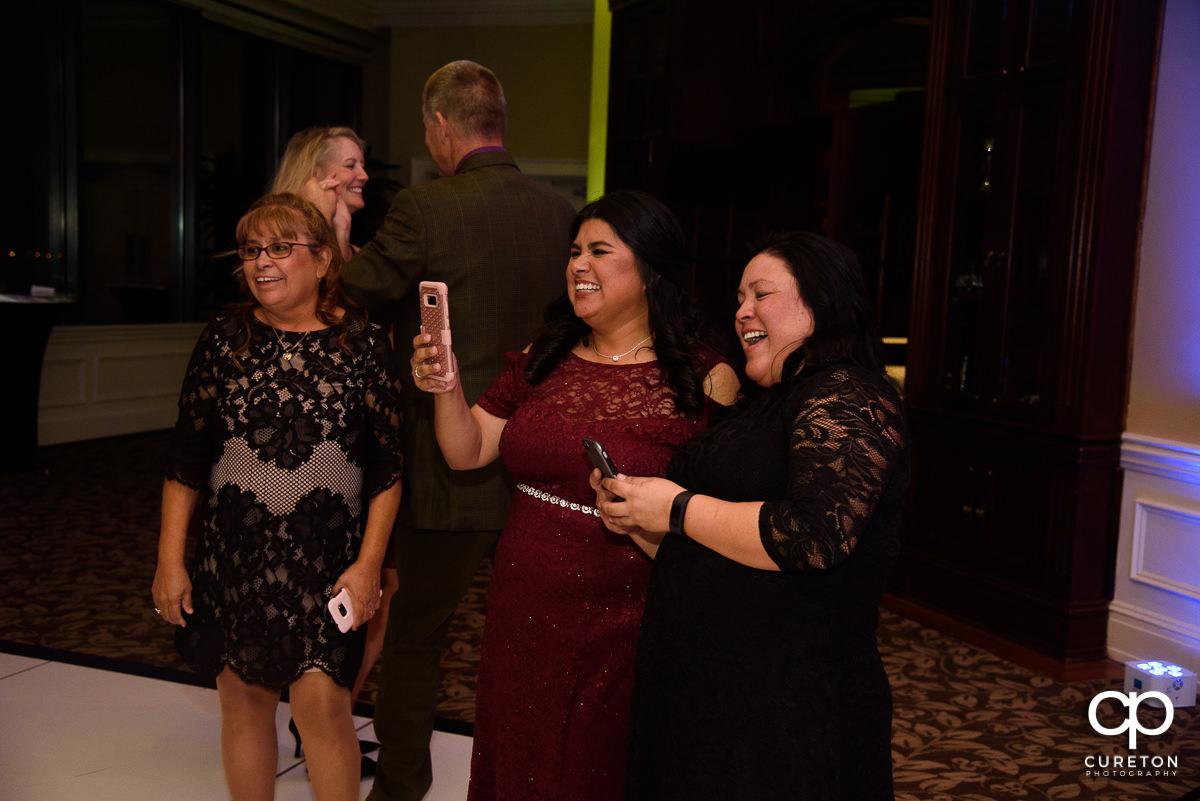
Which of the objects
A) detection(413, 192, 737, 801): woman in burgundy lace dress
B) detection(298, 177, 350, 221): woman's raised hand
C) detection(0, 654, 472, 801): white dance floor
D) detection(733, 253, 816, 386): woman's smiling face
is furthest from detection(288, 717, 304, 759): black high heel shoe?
detection(733, 253, 816, 386): woman's smiling face

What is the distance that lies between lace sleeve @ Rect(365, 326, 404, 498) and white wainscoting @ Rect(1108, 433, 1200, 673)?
2956 millimetres

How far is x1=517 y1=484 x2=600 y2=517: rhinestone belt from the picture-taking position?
6.43 ft

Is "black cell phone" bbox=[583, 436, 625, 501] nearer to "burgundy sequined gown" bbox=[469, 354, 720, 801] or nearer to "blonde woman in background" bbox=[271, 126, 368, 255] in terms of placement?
"burgundy sequined gown" bbox=[469, 354, 720, 801]

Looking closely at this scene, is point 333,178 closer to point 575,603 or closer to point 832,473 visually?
point 575,603

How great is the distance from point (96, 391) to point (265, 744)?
673 centimetres

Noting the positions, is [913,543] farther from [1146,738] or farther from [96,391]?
[96,391]

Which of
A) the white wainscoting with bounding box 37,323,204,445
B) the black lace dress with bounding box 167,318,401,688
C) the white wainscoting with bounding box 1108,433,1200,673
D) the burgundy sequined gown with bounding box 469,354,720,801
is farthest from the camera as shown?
the white wainscoting with bounding box 37,323,204,445

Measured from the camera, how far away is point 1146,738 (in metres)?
3.31

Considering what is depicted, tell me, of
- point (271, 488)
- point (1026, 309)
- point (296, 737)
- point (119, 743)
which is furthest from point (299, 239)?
point (1026, 309)

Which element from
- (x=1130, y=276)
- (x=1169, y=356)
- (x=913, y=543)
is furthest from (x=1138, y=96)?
(x=913, y=543)

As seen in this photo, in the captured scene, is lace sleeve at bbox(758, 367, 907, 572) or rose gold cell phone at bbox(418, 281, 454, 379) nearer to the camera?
lace sleeve at bbox(758, 367, 907, 572)

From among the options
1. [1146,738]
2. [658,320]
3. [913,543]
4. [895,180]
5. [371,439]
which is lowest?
[1146,738]

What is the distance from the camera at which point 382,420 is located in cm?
216

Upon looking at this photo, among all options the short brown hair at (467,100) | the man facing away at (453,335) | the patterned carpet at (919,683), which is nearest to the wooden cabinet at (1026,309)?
the patterned carpet at (919,683)
